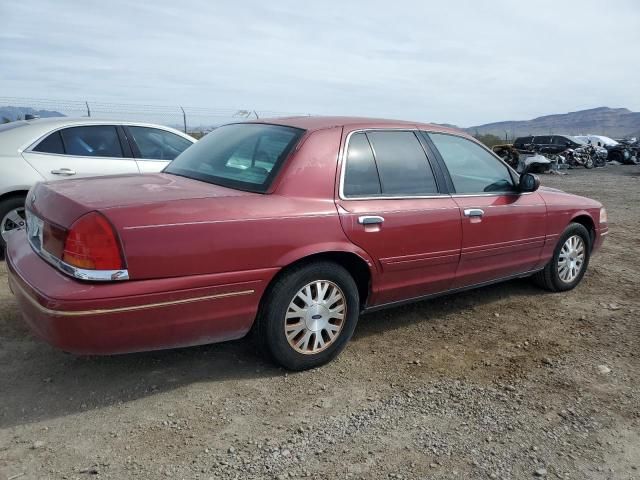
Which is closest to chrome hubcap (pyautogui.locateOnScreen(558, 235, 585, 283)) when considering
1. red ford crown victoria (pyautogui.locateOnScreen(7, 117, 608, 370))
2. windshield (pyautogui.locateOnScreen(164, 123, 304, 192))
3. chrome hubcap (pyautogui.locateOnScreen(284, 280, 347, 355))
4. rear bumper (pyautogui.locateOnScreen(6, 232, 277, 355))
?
A: red ford crown victoria (pyautogui.locateOnScreen(7, 117, 608, 370))

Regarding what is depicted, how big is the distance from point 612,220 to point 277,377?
831cm

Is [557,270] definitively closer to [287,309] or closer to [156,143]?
[287,309]

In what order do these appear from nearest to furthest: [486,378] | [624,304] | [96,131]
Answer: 1. [486,378]
2. [624,304]
3. [96,131]

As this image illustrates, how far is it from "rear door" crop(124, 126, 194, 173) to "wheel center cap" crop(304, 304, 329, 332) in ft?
11.3

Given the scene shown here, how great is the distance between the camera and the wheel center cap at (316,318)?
10.7 ft

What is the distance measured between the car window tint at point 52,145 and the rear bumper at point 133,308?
9.58 feet

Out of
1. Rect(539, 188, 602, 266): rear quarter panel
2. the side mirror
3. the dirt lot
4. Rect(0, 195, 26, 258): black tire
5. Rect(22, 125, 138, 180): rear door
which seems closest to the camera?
the dirt lot

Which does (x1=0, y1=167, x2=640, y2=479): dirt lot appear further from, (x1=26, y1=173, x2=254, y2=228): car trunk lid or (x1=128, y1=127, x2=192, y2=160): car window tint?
(x1=128, y1=127, x2=192, y2=160): car window tint

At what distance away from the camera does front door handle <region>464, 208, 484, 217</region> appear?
3.97 meters

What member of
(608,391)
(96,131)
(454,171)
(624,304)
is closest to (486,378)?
(608,391)

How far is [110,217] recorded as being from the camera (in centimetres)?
262

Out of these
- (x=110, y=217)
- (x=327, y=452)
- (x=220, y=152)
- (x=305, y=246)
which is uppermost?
(x=220, y=152)

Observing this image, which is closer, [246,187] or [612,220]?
[246,187]

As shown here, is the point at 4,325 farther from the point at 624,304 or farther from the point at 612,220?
the point at 612,220
